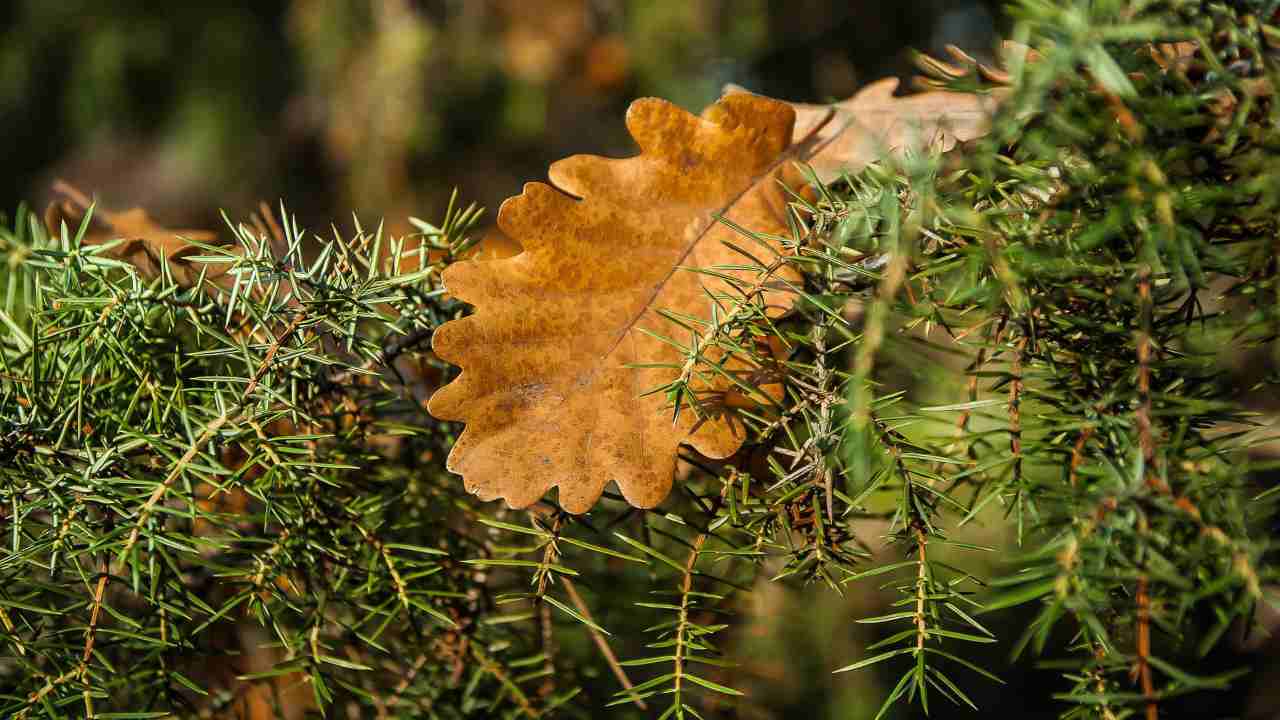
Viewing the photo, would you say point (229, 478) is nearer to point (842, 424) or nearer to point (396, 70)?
point (842, 424)

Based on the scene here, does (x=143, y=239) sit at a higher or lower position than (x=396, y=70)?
higher

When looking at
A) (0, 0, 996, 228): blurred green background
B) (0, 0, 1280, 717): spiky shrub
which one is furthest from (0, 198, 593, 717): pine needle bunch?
(0, 0, 996, 228): blurred green background

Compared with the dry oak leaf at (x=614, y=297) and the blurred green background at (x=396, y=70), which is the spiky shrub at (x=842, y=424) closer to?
the dry oak leaf at (x=614, y=297)

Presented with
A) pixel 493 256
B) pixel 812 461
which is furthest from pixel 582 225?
pixel 812 461

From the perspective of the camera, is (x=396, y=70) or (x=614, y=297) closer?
(x=614, y=297)

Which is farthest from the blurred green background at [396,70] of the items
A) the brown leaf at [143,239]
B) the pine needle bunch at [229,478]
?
the pine needle bunch at [229,478]

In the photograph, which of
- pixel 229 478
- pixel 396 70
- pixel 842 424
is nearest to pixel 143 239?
pixel 229 478

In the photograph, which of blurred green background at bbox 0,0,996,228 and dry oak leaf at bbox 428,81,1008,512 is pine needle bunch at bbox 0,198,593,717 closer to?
dry oak leaf at bbox 428,81,1008,512
